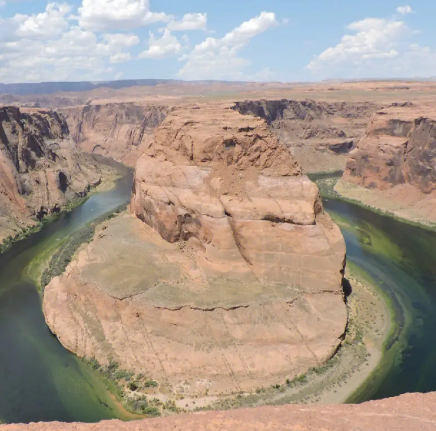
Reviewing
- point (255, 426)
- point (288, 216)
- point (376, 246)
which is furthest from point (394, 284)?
point (255, 426)

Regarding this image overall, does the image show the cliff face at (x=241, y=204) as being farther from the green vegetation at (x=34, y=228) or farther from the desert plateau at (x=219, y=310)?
the green vegetation at (x=34, y=228)

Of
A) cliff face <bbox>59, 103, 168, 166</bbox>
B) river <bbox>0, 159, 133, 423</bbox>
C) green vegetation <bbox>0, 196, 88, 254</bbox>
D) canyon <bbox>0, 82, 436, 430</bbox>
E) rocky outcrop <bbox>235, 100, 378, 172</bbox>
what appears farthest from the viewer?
cliff face <bbox>59, 103, 168, 166</bbox>

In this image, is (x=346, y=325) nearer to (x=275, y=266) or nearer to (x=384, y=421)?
(x=275, y=266)

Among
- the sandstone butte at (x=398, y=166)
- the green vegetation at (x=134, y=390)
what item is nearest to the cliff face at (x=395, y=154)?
the sandstone butte at (x=398, y=166)

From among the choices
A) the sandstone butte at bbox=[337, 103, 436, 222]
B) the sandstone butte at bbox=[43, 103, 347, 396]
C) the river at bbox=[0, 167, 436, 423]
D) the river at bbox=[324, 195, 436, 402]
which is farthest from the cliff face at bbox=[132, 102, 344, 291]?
the sandstone butte at bbox=[337, 103, 436, 222]

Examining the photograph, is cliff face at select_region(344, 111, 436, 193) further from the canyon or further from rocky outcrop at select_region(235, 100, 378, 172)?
the canyon

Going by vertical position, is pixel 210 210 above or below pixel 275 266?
above
